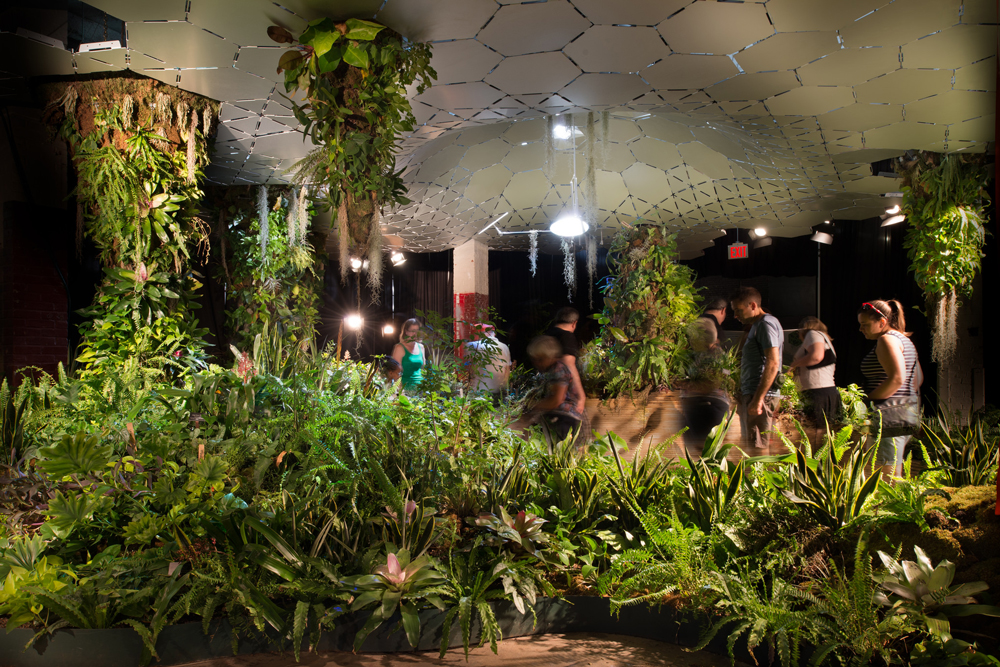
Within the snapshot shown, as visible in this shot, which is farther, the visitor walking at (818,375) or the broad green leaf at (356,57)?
the visitor walking at (818,375)

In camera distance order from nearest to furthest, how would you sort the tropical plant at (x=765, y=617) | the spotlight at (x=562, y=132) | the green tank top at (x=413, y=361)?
the tropical plant at (x=765, y=617), the green tank top at (x=413, y=361), the spotlight at (x=562, y=132)

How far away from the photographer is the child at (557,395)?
13.4 ft

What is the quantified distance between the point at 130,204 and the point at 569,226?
5.14 meters

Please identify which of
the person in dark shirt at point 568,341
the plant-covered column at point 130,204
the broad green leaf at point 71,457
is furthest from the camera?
the person in dark shirt at point 568,341

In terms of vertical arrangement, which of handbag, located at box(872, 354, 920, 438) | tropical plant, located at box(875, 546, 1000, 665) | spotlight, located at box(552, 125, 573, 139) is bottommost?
tropical plant, located at box(875, 546, 1000, 665)

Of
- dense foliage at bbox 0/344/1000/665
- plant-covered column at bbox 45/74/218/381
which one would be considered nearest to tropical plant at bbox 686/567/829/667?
dense foliage at bbox 0/344/1000/665

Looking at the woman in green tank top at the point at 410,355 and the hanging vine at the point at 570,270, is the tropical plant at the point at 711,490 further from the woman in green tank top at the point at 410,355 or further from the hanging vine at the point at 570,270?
the hanging vine at the point at 570,270

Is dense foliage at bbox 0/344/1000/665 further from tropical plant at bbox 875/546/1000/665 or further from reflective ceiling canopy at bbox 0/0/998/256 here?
reflective ceiling canopy at bbox 0/0/998/256

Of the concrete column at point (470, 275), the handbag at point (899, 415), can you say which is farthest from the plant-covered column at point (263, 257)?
the handbag at point (899, 415)

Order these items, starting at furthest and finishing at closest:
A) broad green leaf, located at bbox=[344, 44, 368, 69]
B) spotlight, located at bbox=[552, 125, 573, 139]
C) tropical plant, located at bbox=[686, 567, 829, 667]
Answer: spotlight, located at bbox=[552, 125, 573, 139] < broad green leaf, located at bbox=[344, 44, 368, 69] < tropical plant, located at bbox=[686, 567, 829, 667]

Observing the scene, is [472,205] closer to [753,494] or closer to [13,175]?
[13,175]

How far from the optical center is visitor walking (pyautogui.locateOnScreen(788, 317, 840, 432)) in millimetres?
4453

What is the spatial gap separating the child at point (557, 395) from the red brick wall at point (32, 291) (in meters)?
3.96

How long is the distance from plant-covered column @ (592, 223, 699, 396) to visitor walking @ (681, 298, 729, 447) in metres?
0.16
